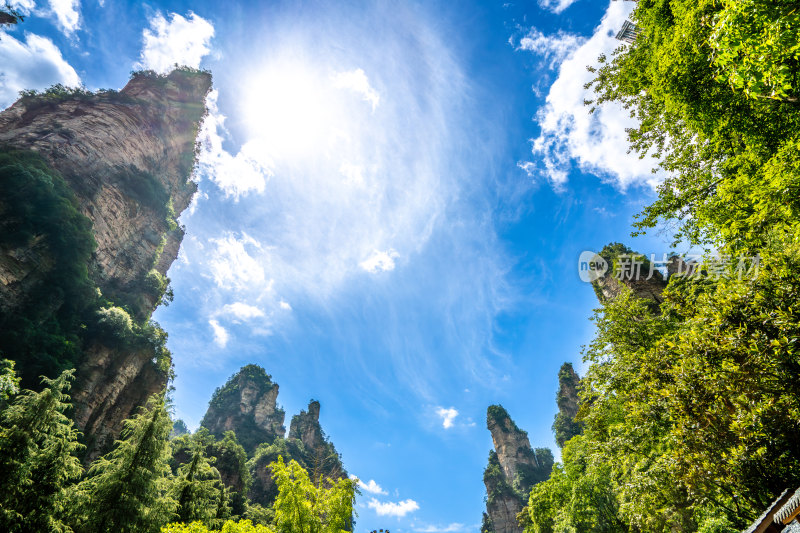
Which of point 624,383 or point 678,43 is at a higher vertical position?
point 678,43

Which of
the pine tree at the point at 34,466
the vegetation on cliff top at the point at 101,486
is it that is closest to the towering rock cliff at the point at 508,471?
the vegetation on cliff top at the point at 101,486

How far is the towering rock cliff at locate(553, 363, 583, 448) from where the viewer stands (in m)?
52.8

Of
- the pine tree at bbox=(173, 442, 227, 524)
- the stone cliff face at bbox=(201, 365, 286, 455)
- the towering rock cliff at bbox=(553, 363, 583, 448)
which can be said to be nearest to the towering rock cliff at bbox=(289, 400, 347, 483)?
the stone cliff face at bbox=(201, 365, 286, 455)

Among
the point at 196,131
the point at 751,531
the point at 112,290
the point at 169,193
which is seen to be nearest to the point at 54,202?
the point at 112,290

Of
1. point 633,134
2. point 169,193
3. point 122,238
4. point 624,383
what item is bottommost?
point 624,383

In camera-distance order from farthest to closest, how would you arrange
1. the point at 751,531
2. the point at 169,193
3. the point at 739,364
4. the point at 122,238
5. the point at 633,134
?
the point at 169,193 → the point at 122,238 → the point at 633,134 → the point at 739,364 → the point at 751,531

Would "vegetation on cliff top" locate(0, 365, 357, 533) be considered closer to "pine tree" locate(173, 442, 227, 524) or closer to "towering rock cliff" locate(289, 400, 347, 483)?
"pine tree" locate(173, 442, 227, 524)

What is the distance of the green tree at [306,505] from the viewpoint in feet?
33.5

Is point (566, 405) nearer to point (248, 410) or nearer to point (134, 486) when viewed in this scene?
point (248, 410)

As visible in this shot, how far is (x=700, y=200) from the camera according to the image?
10.9 metres

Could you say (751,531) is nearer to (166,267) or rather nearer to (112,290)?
(112,290)

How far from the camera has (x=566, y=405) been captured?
57906 millimetres

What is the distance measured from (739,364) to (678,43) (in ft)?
29.6

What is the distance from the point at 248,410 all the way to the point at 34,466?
5991 cm
